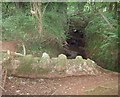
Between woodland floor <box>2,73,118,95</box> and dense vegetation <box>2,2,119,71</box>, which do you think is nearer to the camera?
woodland floor <box>2,73,118,95</box>

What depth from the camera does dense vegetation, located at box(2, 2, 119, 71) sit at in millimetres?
3684

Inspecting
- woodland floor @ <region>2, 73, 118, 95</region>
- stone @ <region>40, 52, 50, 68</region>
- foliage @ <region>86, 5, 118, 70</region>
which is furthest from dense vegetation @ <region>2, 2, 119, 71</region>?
stone @ <region>40, 52, 50, 68</region>

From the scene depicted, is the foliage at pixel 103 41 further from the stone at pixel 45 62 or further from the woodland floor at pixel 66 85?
the stone at pixel 45 62

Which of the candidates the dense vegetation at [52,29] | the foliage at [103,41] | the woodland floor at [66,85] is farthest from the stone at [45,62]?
the foliage at [103,41]

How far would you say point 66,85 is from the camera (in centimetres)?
299

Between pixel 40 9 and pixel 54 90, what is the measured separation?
1675 mm

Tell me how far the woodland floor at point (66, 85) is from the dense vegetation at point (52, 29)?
48 cm

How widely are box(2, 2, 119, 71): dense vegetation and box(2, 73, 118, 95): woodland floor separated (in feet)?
1.56

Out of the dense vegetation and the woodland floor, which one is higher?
the dense vegetation

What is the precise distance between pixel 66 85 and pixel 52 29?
1491 mm

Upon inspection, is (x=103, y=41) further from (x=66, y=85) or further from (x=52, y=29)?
(x=66, y=85)

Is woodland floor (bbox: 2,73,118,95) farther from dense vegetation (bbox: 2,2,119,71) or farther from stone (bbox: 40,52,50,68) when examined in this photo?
dense vegetation (bbox: 2,2,119,71)

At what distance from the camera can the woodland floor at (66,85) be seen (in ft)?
9.05

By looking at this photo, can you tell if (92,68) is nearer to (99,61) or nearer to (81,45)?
(99,61)
